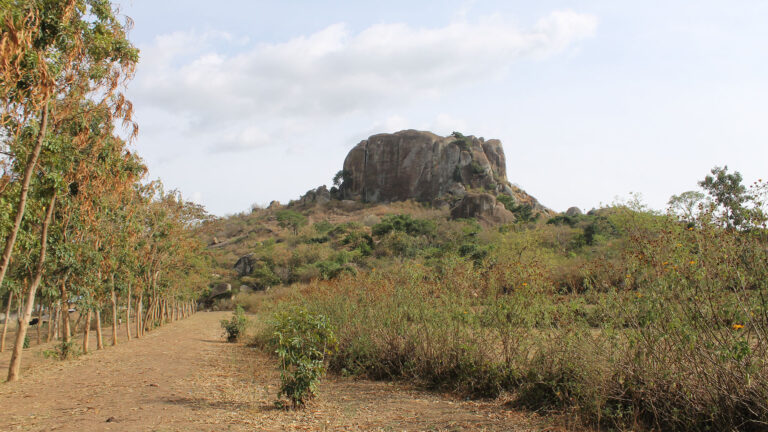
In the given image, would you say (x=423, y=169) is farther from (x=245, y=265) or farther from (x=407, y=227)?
(x=245, y=265)

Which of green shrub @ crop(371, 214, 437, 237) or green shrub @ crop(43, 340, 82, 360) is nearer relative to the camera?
green shrub @ crop(43, 340, 82, 360)

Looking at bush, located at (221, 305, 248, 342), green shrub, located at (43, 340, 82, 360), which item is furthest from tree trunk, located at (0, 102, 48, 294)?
bush, located at (221, 305, 248, 342)

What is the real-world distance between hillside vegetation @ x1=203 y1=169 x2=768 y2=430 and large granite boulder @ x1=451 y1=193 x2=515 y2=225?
45.2 meters

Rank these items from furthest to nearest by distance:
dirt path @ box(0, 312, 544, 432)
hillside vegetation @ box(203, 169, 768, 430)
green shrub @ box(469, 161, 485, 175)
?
1. green shrub @ box(469, 161, 485, 175)
2. dirt path @ box(0, 312, 544, 432)
3. hillside vegetation @ box(203, 169, 768, 430)

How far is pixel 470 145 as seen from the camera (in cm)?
7688

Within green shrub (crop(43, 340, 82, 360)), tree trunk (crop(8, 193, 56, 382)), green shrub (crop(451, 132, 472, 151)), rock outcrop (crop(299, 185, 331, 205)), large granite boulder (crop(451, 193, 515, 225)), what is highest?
green shrub (crop(451, 132, 472, 151))

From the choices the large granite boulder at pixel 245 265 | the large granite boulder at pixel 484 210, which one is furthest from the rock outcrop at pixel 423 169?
the large granite boulder at pixel 245 265

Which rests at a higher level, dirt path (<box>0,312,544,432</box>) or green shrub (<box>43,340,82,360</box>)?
green shrub (<box>43,340,82,360</box>)

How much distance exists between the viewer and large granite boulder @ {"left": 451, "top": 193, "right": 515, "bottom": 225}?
5519cm

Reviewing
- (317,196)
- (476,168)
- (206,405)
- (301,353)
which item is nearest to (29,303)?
(206,405)

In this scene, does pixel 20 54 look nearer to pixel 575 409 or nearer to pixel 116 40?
pixel 116 40

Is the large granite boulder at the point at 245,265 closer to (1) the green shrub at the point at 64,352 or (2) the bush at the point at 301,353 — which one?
(1) the green shrub at the point at 64,352

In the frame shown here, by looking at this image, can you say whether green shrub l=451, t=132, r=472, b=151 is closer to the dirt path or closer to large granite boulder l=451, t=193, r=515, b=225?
large granite boulder l=451, t=193, r=515, b=225

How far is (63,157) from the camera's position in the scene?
852 centimetres
